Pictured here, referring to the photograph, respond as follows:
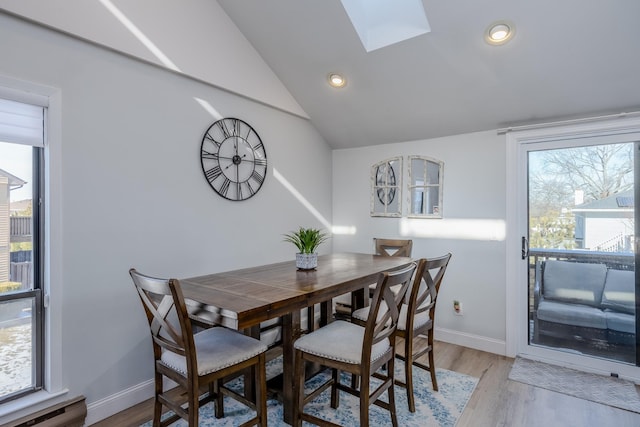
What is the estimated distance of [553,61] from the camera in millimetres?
2451

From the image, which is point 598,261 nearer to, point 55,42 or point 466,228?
point 466,228

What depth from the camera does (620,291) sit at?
2777 mm

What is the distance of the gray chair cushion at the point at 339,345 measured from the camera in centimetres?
183

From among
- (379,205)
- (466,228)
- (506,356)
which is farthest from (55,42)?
(506,356)

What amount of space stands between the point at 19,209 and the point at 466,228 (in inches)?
137

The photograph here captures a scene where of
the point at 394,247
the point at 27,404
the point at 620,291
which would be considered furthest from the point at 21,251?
the point at 620,291

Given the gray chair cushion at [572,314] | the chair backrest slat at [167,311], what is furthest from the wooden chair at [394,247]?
the chair backrest slat at [167,311]

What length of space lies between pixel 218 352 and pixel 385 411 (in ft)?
4.07

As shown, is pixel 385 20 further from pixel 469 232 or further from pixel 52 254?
pixel 52 254

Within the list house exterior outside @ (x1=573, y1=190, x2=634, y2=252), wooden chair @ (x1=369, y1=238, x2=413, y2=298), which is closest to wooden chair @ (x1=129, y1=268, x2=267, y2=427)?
wooden chair @ (x1=369, y1=238, x2=413, y2=298)

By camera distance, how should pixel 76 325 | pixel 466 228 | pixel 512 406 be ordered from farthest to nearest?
pixel 466 228 → pixel 512 406 → pixel 76 325

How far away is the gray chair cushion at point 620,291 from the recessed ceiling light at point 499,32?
204 centimetres

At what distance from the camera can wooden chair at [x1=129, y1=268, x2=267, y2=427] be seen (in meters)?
1.59

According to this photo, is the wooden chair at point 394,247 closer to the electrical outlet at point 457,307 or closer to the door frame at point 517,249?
the electrical outlet at point 457,307
